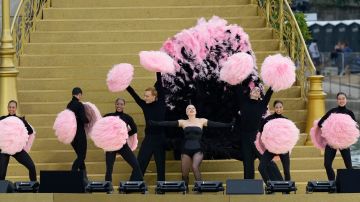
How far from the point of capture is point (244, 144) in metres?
26.8

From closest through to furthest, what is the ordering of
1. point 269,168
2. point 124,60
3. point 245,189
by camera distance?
point 245,189
point 269,168
point 124,60

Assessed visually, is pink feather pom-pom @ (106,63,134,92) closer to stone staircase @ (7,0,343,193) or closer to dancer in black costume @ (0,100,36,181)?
stone staircase @ (7,0,343,193)

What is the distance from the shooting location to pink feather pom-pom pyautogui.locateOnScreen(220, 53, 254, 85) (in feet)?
88.7

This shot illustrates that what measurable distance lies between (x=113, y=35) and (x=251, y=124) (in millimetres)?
5370

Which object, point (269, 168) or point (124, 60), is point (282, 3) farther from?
point (269, 168)

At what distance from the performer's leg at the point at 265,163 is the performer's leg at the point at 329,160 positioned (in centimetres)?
90

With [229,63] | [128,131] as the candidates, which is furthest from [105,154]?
[229,63]

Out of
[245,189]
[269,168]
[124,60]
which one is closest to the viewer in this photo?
[245,189]

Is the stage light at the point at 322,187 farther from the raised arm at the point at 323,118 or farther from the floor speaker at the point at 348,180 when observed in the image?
the raised arm at the point at 323,118

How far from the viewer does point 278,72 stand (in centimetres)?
2711

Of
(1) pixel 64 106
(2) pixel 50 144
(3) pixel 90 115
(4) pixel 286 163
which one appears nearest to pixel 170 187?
(4) pixel 286 163

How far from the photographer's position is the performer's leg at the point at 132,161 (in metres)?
26.5

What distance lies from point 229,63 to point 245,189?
10.1 ft

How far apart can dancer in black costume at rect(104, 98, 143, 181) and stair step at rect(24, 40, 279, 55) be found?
4212mm
